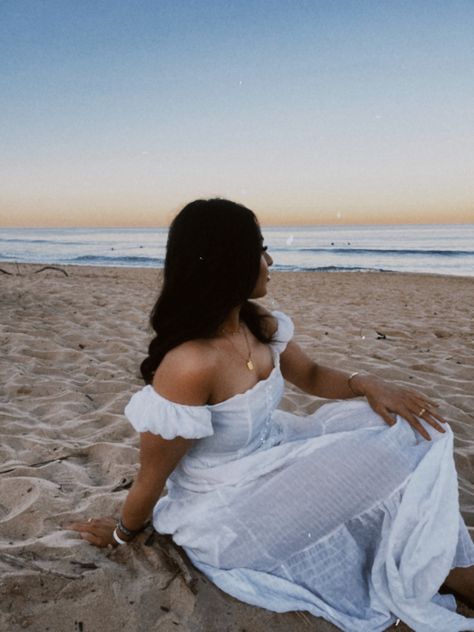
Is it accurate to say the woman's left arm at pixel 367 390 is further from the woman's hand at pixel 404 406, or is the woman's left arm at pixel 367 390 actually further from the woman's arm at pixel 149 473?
the woman's arm at pixel 149 473

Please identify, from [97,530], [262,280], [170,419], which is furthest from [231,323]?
[97,530]

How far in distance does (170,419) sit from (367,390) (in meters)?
0.75

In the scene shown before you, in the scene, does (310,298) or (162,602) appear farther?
(310,298)

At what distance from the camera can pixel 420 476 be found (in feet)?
4.97

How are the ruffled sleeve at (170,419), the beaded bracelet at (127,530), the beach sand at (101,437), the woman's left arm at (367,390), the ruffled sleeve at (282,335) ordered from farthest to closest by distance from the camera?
the ruffled sleeve at (282,335)
the beaded bracelet at (127,530)
the woman's left arm at (367,390)
the beach sand at (101,437)
the ruffled sleeve at (170,419)

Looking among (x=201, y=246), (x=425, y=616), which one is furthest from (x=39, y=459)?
(x=425, y=616)

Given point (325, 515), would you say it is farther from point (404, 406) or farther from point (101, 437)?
point (101, 437)

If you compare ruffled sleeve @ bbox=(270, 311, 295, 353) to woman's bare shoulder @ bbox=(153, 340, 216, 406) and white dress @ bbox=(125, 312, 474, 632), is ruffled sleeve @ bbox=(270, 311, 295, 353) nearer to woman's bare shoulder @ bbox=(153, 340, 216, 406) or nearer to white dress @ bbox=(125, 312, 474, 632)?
white dress @ bbox=(125, 312, 474, 632)

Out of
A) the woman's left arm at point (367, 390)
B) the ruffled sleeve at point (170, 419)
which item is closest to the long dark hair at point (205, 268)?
the ruffled sleeve at point (170, 419)

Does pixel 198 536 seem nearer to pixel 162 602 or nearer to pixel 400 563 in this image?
pixel 162 602

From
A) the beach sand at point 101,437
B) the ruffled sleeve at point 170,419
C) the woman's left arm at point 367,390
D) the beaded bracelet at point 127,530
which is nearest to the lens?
the ruffled sleeve at point 170,419

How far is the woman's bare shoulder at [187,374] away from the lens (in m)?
1.46

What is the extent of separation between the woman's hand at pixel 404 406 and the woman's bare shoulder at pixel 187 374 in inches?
23.7

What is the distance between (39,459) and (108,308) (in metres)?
4.62
